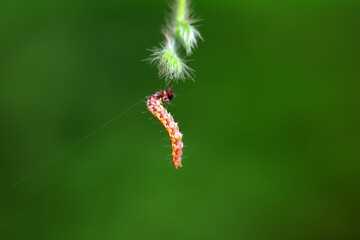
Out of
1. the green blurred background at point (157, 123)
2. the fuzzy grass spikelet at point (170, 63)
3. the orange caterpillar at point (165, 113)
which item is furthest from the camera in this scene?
the green blurred background at point (157, 123)

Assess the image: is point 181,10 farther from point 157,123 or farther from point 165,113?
point 157,123

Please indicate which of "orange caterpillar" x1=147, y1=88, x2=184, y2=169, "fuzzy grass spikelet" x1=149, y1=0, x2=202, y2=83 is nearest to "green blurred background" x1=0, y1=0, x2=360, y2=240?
"orange caterpillar" x1=147, y1=88, x2=184, y2=169

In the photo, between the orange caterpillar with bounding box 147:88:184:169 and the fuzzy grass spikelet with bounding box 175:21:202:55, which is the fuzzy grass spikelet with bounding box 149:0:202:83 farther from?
the orange caterpillar with bounding box 147:88:184:169

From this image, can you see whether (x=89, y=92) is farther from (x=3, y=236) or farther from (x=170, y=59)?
(x=170, y=59)

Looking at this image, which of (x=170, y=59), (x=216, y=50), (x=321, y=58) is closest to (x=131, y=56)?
(x=216, y=50)

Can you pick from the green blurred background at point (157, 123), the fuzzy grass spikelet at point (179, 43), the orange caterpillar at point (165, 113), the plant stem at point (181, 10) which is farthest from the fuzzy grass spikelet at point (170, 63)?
the green blurred background at point (157, 123)

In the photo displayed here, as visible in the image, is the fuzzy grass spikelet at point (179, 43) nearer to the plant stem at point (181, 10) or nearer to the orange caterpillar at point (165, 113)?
the plant stem at point (181, 10)

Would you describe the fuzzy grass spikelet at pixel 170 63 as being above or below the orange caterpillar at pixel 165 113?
below

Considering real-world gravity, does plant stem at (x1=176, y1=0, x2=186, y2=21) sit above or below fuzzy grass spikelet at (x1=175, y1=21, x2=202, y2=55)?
above
